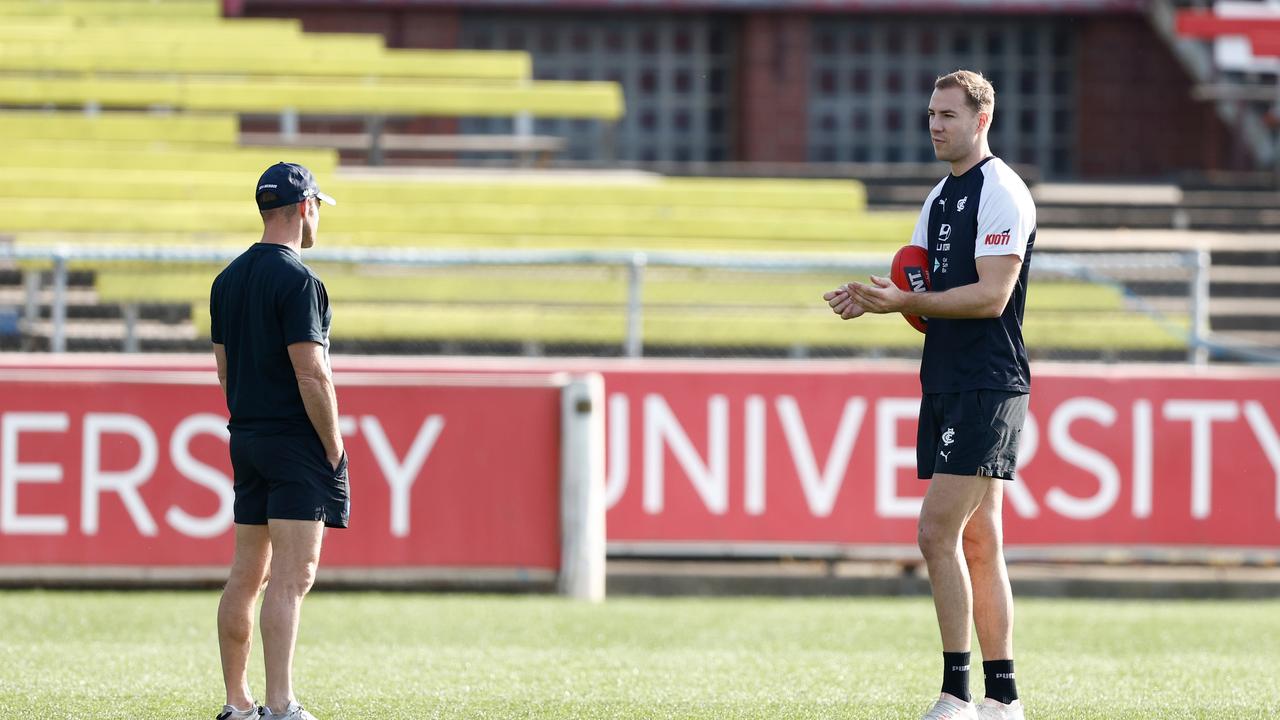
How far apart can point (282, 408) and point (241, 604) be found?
24.5 inches

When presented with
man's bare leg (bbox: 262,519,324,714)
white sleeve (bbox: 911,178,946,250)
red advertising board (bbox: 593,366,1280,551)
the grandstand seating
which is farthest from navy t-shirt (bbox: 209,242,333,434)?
the grandstand seating

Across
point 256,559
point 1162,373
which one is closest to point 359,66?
point 1162,373

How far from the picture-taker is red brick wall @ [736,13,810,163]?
20453 mm

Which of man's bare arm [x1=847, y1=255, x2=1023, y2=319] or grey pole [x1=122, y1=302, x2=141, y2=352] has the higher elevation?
man's bare arm [x1=847, y1=255, x2=1023, y2=319]

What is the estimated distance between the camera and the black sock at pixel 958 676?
207 inches

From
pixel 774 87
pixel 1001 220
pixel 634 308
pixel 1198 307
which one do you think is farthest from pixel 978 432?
pixel 774 87

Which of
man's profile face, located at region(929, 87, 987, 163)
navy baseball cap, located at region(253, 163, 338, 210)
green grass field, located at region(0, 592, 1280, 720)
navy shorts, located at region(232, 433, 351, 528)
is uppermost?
man's profile face, located at region(929, 87, 987, 163)

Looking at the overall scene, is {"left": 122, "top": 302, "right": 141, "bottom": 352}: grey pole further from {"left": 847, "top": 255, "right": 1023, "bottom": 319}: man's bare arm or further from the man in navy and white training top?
{"left": 847, "top": 255, "right": 1023, "bottom": 319}: man's bare arm

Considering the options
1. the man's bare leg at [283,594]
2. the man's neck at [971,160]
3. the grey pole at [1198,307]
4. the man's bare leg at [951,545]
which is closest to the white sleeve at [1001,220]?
the man's neck at [971,160]

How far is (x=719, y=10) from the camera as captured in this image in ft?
67.3

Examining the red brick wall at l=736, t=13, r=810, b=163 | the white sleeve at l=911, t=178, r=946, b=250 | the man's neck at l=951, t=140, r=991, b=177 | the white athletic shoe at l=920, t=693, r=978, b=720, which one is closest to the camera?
the white athletic shoe at l=920, t=693, r=978, b=720

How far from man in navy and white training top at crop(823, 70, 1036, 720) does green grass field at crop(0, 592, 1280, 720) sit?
614mm

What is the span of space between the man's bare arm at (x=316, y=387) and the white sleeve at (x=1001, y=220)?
1932 millimetres

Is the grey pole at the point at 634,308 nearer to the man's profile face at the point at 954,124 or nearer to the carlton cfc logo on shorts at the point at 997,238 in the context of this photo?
the man's profile face at the point at 954,124
